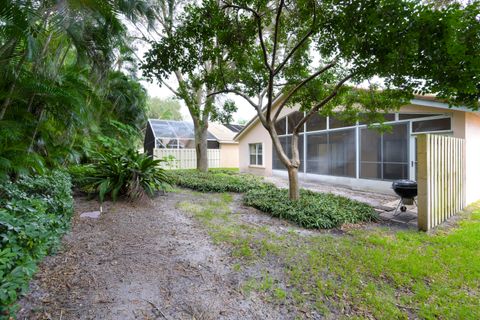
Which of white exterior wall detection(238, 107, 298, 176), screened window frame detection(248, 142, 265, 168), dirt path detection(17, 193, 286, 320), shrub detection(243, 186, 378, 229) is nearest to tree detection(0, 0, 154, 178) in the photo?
dirt path detection(17, 193, 286, 320)

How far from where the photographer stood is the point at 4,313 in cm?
149

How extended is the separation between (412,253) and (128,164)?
18.2ft

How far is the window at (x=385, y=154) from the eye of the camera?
7.45m

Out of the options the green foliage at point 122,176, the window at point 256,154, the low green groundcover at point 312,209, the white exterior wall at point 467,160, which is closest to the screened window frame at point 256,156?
the window at point 256,154

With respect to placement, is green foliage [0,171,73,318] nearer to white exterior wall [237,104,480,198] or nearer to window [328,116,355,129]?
white exterior wall [237,104,480,198]

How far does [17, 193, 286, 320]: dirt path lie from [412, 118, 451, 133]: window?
6.93m

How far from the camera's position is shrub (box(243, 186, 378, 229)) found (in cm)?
460

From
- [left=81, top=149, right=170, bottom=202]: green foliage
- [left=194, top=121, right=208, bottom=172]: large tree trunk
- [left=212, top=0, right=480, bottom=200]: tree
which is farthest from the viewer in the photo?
[left=194, top=121, right=208, bottom=172]: large tree trunk

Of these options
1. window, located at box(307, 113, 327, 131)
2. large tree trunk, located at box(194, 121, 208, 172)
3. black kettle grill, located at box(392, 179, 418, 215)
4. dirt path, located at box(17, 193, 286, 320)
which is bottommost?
dirt path, located at box(17, 193, 286, 320)

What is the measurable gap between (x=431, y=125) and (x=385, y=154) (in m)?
1.49

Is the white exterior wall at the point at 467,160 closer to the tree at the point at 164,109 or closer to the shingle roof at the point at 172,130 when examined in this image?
the shingle roof at the point at 172,130

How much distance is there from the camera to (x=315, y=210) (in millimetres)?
4973

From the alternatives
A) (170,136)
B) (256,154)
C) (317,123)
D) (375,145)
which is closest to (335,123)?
(317,123)

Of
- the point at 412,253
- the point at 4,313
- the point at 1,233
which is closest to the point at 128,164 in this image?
the point at 1,233
